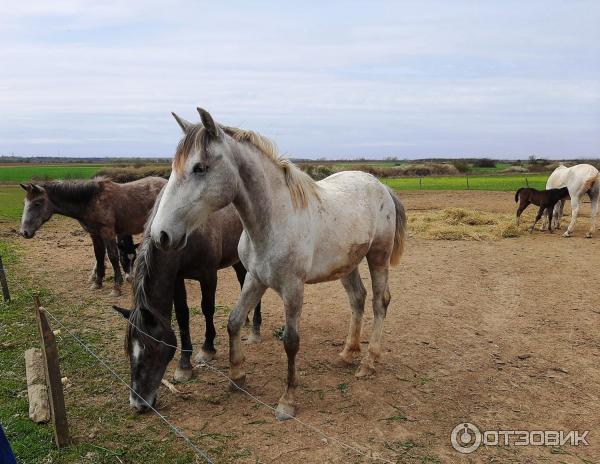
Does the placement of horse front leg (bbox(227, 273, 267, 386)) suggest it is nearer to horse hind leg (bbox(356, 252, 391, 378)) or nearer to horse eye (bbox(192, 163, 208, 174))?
horse eye (bbox(192, 163, 208, 174))

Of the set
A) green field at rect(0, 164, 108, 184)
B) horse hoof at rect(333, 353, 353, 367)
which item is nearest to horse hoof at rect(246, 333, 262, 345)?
horse hoof at rect(333, 353, 353, 367)

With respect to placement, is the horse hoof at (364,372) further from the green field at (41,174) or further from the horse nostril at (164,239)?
the green field at (41,174)

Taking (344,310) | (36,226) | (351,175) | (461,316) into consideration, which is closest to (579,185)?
(461,316)

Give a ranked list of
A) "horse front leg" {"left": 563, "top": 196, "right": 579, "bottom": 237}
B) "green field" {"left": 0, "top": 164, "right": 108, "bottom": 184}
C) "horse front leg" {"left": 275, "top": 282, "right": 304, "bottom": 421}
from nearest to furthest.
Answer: "horse front leg" {"left": 275, "top": 282, "right": 304, "bottom": 421}, "horse front leg" {"left": 563, "top": 196, "right": 579, "bottom": 237}, "green field" {"left": 0, "top": 164, "right": 108, "bottom": 184}

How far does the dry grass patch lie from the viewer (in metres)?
12.2

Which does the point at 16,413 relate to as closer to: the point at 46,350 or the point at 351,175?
the point at 46,350

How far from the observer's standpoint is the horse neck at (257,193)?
10.9 feet

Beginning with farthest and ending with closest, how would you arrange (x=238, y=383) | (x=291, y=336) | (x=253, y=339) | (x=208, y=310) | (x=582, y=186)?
(x=582, y=186), (x=253, y=339), (x=208, y=310), (x=238, y=383), (x=291, y=336)

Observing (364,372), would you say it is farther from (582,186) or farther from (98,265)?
(582,186)

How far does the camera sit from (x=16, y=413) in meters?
3.70

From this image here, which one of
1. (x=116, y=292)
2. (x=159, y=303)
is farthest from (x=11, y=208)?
(x=159, y=303)

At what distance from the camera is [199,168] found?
9.48 feet

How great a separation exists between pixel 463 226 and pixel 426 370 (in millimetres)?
9578

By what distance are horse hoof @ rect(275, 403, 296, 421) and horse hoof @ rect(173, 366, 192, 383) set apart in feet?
3.91
